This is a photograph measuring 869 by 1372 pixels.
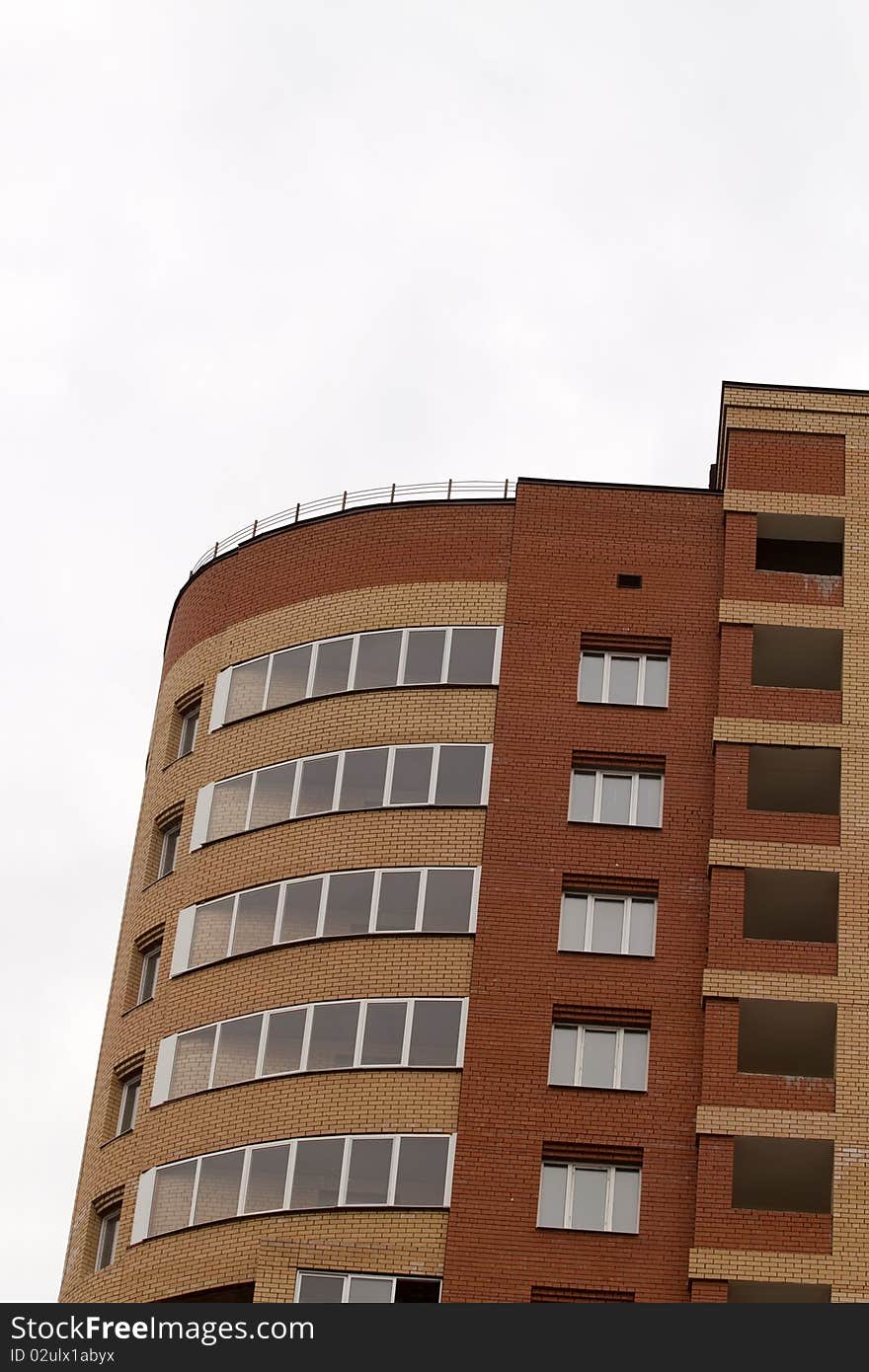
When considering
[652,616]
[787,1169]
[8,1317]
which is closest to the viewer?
[8,1317]

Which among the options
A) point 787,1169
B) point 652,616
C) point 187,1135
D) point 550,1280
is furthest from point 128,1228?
point 652,616

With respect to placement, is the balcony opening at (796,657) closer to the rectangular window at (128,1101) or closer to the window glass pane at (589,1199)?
the window glass pane at (589,1199)

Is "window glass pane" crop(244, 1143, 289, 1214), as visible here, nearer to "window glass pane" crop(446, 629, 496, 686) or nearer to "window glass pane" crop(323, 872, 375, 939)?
"window glass pane" crop(323, 872, 375, 939)

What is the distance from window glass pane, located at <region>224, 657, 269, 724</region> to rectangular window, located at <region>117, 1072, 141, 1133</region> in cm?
803

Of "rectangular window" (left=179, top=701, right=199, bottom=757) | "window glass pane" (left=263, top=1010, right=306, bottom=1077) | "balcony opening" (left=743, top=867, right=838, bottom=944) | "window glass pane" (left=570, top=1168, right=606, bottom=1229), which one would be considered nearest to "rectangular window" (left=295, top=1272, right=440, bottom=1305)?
"window glass pane" (left=570, top=1168, right=606, bottom=1229)

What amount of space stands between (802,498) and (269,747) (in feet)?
42.1

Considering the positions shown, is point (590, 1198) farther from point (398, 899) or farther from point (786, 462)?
point (786, 462)

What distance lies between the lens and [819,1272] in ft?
127

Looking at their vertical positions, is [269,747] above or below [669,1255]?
above

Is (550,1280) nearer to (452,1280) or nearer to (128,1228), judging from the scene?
(452,1280)

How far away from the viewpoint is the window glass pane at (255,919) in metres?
44.0

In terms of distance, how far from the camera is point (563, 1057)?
136 ft

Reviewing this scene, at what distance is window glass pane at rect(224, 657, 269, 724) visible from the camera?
47344mm

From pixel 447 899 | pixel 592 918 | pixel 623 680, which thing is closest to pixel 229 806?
pixel 447 899
